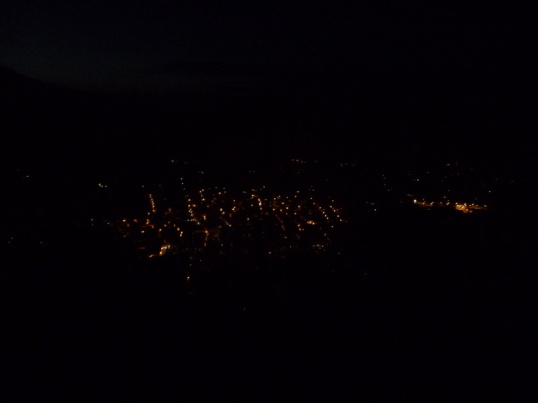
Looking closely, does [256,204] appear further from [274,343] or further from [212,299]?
→ [274,343]

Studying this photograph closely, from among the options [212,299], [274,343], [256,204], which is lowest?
[274,343]

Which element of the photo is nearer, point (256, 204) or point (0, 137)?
point (256, 204)

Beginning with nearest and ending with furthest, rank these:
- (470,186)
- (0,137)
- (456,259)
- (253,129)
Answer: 1. (456,259)
2. (470,186)
3. (0,137)
4. (253,129)

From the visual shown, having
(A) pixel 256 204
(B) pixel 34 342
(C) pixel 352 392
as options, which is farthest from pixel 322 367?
(A) pixel 256 204

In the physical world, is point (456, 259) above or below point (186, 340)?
above

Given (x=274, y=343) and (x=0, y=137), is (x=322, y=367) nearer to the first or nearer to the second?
(x=274, y=343)

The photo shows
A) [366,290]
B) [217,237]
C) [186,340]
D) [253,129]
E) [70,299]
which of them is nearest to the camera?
[186,340]

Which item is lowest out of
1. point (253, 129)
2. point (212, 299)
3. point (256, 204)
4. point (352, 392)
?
point (352, 392)

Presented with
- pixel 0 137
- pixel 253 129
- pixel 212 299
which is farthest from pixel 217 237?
pixel 253 129

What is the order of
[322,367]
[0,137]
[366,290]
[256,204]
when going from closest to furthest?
[322,367] → [366,290] → [256,204] → [0,137]
